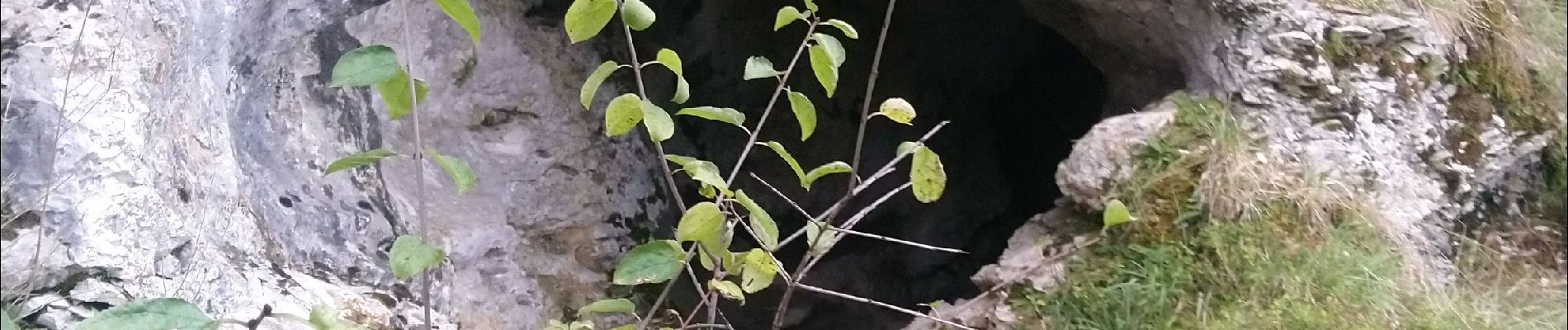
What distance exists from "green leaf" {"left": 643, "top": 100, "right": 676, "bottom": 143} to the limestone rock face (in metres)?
0.21

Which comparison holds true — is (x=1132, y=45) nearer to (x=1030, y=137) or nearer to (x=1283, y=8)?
(x=1283, y=8)

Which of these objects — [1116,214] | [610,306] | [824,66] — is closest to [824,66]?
[824,66]

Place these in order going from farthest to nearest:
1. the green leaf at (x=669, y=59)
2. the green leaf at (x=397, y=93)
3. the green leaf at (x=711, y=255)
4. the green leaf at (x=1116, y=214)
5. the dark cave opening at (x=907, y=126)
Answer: the dark cave opening at (x=907, y=126)
the green leaf at (x=1116, y=214)
the green leaf at (x=711, y=255)
the green leaf at (x=669, y=59)
the green leaf at (x=397, y=93)

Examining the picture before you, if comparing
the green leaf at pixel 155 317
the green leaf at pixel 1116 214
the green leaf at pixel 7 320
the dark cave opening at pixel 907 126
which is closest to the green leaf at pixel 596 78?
the green leaf at pixel 155 317

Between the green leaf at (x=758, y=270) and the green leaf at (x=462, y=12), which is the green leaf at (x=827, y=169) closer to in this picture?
the green leaf at (x=758, y=270)

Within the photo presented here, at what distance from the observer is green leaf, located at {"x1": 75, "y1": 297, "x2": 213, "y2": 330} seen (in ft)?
2.22

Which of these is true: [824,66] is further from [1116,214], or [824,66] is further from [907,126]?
[907,126]

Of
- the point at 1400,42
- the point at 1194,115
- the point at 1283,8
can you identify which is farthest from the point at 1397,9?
the point at 1194,115

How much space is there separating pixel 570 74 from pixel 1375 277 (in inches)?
55.4

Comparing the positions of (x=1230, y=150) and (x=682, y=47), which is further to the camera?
(x=682, y=47)

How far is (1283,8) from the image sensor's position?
1.38 m

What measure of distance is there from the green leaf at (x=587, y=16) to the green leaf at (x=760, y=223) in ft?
0.70

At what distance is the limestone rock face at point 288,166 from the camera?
2.89 feet

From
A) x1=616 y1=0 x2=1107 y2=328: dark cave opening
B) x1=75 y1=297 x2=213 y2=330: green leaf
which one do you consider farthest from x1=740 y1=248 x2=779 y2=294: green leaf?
x1=616 y1=0 x2=1107 y2=328: dark cave opening
